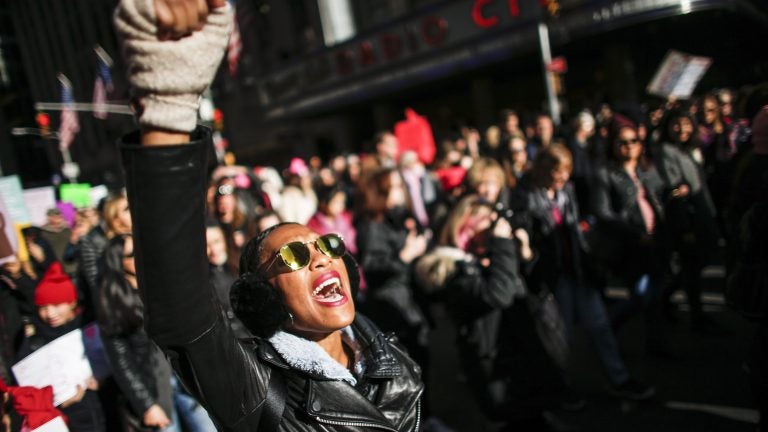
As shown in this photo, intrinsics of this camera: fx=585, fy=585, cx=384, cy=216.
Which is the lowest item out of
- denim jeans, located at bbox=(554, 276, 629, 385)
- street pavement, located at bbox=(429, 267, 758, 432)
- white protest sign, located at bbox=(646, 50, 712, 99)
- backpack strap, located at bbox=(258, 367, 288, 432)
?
street pavement, located at bbox=(429, 267, 758, 432)

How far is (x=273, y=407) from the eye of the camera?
5.10 feet

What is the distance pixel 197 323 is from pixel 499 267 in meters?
2.35

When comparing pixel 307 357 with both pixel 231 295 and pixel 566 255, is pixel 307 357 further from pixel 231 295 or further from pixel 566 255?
pixel 566 255

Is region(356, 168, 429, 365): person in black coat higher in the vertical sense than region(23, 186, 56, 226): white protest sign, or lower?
lower

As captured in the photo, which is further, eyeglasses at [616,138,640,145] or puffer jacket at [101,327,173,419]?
eyeglasses at [616,138,640,145]

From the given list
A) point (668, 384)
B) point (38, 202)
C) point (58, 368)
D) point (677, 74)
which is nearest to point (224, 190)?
point (38, 202)

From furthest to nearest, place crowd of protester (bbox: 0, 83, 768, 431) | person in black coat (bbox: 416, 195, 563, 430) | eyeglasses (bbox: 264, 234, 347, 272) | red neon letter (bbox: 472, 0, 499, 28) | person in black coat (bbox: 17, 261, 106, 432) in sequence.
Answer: red neon letter (bbox: 472, 0, 499, 28) → person in black coat (bbox: 416, 195, 563, 430) → crowd of protester (bbox: 0, 83, 768, 431) → person in black coat (bbox: 17, 261, 106, 432) → eyeglasses (bbox: 264, 234, 347, 272)

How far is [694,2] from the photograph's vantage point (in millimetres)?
13391

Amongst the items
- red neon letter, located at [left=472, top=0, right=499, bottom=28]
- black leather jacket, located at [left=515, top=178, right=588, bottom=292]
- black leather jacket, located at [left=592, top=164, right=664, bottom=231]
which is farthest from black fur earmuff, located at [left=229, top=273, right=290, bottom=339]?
red neon letter, located at [left=472, top=0, right=499, bottom=28]

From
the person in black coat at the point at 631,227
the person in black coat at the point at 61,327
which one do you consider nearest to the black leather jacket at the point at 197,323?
the person in black coat at the point at 61,327

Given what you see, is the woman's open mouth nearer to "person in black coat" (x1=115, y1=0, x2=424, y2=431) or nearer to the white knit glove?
"person in black coat" (x1=115, y1=0, x2=424, y2=431)

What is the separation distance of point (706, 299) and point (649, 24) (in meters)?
11.2

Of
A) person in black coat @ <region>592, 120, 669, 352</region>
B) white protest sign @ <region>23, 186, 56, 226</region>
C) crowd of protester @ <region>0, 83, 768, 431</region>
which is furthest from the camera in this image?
white protest sign @ <region>23, 186, 56, 226</region>

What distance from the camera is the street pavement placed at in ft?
12.3
